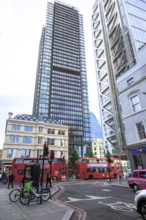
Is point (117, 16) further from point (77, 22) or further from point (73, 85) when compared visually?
point (77, 22)

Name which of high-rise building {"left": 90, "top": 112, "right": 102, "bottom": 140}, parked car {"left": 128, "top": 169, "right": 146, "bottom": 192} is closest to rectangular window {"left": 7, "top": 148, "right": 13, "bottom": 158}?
parked car {"left": 128, "top": 169, "right": 146, "bottom": 192}

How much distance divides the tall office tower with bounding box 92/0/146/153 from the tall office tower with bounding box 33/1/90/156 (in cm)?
2044

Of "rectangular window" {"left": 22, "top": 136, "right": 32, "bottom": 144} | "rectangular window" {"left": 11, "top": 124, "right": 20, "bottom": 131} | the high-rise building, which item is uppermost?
the high-rise building

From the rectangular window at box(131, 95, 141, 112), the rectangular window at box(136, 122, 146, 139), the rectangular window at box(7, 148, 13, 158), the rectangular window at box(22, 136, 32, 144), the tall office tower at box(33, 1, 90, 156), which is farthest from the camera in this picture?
the tall office tower at box(33, 1, 90, 156)

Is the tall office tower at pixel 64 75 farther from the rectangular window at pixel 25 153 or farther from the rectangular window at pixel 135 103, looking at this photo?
the rectangular window at pixel 135 103

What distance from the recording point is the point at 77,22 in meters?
141

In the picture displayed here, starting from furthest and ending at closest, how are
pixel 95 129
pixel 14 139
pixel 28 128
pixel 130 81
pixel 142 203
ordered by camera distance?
pixel 95 129
pixel 28 128
pixel 14 139
pixel 130 81
pixel 142 203

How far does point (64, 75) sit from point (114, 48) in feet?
149

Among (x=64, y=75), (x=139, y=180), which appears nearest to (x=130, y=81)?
(x=139, y=180)

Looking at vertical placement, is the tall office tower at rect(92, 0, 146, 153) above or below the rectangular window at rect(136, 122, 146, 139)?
above

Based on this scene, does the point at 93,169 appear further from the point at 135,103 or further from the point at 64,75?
the point at 64,75

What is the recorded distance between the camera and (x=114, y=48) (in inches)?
3172

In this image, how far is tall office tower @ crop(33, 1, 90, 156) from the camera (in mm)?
97500

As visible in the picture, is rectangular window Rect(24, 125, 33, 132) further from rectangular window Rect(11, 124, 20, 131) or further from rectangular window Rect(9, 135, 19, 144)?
rectangular window Rect(9, 135, 19, 144)
